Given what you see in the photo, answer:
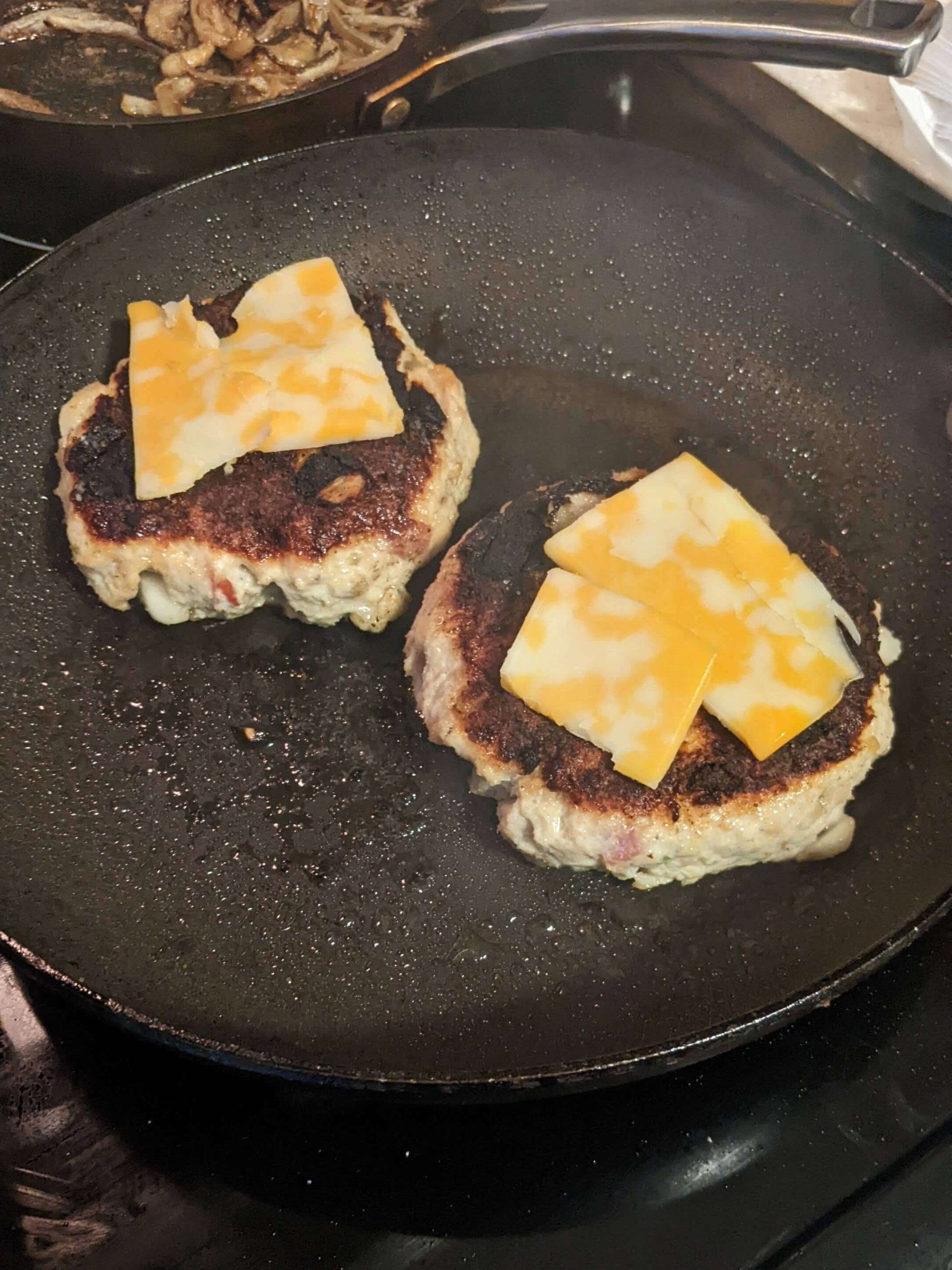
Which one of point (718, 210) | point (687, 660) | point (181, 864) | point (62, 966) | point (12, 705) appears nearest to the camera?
point (62, 966)

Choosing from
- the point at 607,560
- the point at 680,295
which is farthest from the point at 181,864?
the point at 680,295

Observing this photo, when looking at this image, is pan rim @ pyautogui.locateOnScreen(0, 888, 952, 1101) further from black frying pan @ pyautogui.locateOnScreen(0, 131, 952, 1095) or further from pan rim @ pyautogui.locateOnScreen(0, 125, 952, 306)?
pan rim @ pyautogui.locateOnScreen(0, 125, 952, 306)

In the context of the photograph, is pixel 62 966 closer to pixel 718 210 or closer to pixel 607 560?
pixel 607 560

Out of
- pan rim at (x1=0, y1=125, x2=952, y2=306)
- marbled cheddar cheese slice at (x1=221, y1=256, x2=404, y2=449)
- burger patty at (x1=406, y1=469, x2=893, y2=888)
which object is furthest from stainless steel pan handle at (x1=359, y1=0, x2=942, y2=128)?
burger patty at (x1=406, y1=469, x2=893, y2=888)

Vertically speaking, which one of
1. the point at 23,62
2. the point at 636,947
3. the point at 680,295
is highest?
the point at 23,62

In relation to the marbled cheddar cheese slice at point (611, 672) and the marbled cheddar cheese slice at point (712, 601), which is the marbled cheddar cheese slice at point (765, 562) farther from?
the marbled cheddar cheese slice at point (611, 672)
